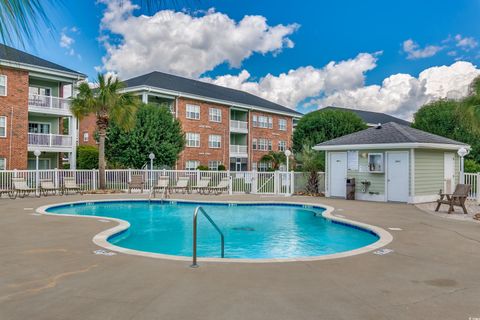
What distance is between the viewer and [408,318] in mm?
4188

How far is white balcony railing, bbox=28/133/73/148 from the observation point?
2579cm

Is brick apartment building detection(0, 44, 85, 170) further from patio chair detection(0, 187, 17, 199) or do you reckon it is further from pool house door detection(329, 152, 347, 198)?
pool house door detection(329, 152, 347, 198)

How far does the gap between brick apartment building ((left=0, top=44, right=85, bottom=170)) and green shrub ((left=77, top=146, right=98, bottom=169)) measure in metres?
3.11

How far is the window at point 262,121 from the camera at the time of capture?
42566 mm

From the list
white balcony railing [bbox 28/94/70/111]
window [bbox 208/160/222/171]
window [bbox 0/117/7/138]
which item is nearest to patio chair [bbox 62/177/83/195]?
window [bbox 0/117/7/138]

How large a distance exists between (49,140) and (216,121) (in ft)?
52.1

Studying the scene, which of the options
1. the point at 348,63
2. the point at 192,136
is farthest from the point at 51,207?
the point at 348,63

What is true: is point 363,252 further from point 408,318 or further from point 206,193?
point 206,193

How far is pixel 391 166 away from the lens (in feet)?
56.9

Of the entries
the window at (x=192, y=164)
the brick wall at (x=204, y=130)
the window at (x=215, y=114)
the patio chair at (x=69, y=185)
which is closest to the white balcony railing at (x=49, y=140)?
the patio chair at (x=69, y=185)

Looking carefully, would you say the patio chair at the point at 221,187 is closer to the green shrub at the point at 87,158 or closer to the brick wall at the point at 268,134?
the green shrub at the point at 87,158

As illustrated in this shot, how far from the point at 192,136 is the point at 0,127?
50.9 ft

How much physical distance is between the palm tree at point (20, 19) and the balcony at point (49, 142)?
27.0 meters

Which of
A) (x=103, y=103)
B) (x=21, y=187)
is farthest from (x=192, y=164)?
(x=21, y=187)
